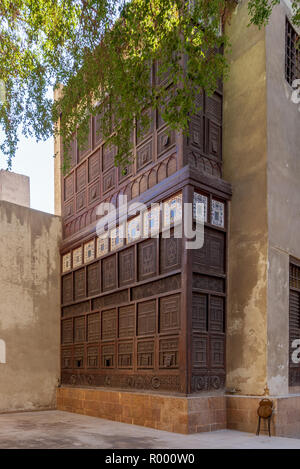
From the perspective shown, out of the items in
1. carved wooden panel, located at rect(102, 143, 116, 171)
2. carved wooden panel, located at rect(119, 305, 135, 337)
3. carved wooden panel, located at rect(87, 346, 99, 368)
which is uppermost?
carved wooden panel, located at rect(102, 143, 116, 171)

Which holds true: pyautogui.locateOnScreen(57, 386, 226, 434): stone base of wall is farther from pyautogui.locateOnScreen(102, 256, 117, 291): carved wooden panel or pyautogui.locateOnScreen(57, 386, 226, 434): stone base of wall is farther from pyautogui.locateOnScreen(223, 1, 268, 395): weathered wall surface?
pyautogui.locateOnScreen(102, 256, 117, 291): carved wooden panel

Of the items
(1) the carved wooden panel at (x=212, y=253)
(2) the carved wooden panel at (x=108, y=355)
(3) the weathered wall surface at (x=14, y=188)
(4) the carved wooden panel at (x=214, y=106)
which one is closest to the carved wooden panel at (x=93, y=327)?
(2) the carved wooden panel at (x=108, y=355)

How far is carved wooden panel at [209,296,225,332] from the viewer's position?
359 inches

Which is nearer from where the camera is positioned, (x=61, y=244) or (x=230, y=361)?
(x=230, y=361)

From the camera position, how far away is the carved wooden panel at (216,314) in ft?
29.9

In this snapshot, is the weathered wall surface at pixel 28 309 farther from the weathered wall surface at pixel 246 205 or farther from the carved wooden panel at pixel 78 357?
the weathered wall surface at pixel 246 205

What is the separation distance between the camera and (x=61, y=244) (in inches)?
544

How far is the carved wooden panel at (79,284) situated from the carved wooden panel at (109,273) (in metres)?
1.11

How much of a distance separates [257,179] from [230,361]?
363 centimetres

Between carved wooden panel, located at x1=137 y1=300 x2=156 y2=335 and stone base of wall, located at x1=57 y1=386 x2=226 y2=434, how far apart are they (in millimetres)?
1254

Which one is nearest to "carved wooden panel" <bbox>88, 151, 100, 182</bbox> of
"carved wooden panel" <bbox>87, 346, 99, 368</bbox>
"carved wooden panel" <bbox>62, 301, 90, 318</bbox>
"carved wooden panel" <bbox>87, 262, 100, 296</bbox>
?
"carved wooden panel" <bbox>87, 262, 100, 296</bbox>

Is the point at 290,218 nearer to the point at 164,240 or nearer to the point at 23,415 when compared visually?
the point at 164,240
